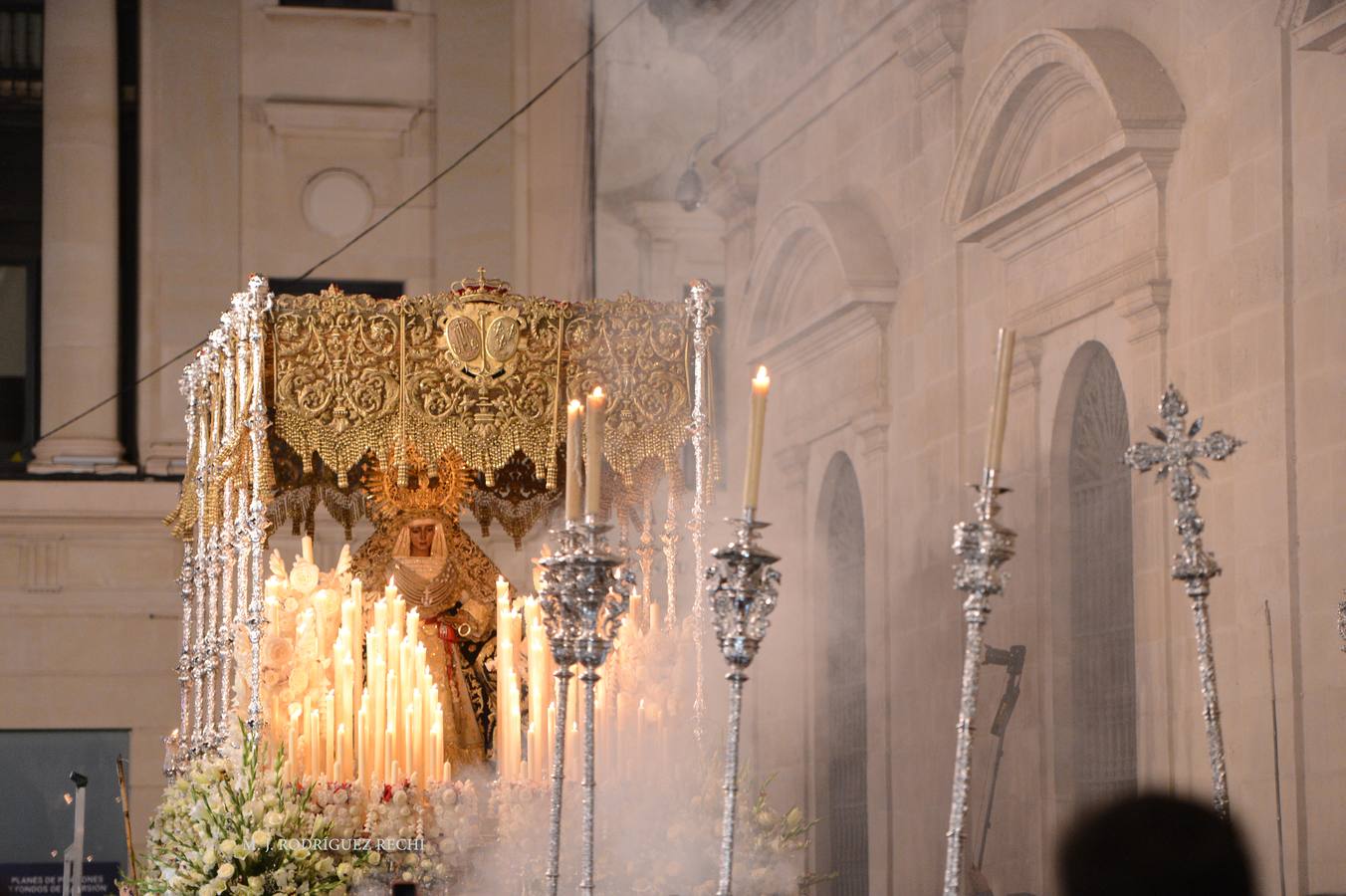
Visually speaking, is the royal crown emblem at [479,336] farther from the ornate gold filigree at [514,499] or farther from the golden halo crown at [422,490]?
the ornate gold filigree at [514,499]

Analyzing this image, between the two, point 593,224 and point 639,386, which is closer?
point 639,386

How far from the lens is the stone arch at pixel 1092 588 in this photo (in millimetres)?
9406

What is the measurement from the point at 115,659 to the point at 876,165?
22.9ft

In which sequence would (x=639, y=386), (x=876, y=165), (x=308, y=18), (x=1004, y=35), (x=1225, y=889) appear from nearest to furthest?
(x=1225, y=889) < (x=639, y=386) < (x=1004, y=35) < (x=876, y=165) < (x=308, y=18)

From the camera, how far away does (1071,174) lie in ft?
30.1

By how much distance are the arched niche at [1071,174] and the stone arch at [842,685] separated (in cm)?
261

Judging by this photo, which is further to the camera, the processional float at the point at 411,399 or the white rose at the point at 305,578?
the white rose at the point at 305,578

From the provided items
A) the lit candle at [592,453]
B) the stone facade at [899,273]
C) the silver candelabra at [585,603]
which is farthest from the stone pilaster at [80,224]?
the lit candle at [592,453]

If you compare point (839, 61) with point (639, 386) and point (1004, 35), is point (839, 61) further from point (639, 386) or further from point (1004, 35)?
point (639, 386)

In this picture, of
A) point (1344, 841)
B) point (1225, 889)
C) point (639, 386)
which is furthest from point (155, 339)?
point (1225, 889)

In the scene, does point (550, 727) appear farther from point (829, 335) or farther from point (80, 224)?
point (80, 224)

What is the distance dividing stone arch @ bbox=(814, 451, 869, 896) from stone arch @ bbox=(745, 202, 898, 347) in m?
0.99

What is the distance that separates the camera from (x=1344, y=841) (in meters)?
7.30

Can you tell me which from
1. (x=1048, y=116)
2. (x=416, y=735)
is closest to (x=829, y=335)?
(x=1048, y=116)
